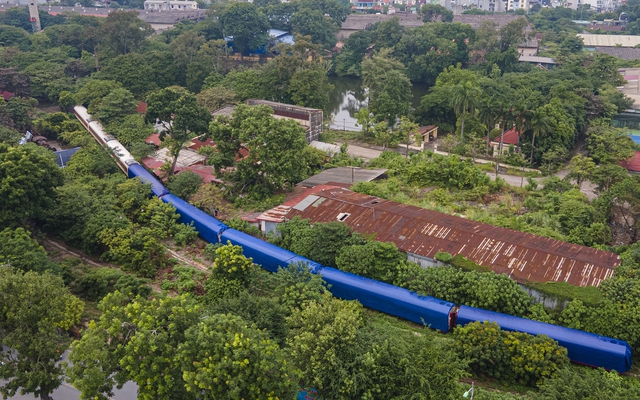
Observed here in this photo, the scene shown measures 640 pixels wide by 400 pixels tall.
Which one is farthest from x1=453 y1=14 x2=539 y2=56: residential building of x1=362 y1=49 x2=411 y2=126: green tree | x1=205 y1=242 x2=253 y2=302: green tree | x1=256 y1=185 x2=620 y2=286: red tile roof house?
x1=205 y1=242 x2=253 y2=302: green tree

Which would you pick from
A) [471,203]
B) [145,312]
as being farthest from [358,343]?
[471,203]

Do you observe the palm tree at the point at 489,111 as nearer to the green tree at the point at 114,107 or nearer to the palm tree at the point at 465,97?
the palm tree at the point at 465,97

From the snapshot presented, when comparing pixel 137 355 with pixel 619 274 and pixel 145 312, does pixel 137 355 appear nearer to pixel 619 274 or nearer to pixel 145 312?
pixel 145 312

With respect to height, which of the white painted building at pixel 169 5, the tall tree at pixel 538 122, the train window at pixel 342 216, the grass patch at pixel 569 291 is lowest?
the grass patch at pixel 569 291

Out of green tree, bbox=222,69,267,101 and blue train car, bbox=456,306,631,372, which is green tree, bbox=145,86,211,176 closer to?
green tree, bbox=222,69,267,101

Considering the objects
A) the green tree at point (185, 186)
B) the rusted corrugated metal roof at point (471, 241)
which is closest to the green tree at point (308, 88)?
the green tree at point (185, 186)
